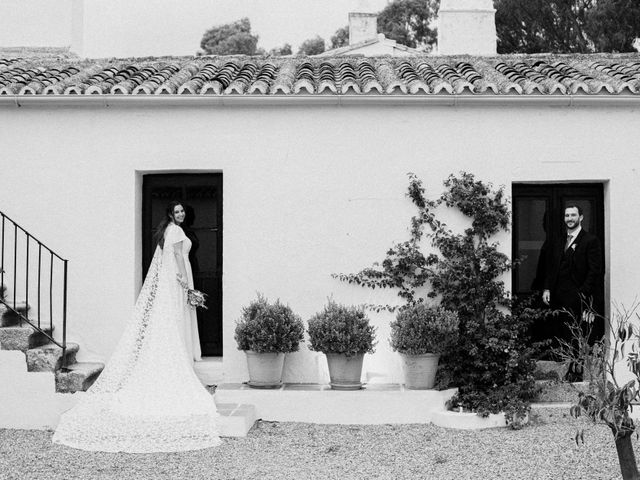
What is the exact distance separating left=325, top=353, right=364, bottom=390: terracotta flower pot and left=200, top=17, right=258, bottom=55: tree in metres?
32.9

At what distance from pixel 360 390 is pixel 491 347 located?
4.63ft

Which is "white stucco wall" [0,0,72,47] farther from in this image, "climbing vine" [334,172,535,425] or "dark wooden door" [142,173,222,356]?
"climbing vine" [334,172,535,425]

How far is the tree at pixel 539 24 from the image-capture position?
93.8 feet

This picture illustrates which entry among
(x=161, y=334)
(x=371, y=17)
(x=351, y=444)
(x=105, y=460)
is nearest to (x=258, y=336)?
(x=161, y=334)

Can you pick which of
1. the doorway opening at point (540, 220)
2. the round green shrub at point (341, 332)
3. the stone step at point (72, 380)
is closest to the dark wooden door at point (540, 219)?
the doorway opening at point (540, 220)

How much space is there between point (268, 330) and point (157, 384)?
1.22 m

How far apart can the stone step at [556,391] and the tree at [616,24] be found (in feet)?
59.2

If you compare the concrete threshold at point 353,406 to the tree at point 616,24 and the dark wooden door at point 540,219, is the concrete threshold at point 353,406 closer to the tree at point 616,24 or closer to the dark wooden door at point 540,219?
the dark wooden door at point 540,219

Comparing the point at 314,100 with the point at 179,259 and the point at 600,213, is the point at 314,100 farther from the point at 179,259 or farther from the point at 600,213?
the point at 600,213

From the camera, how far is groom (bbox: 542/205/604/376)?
938cm

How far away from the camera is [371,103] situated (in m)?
9.76

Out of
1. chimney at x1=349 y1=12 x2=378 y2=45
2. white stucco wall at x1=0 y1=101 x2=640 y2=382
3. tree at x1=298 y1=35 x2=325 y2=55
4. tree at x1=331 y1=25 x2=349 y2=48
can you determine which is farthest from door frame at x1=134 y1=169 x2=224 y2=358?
tree at x1=298 y1=35 x2=325 y2=55

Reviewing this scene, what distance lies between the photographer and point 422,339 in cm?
880

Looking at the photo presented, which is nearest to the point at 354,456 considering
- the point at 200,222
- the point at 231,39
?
the point at 200,222
